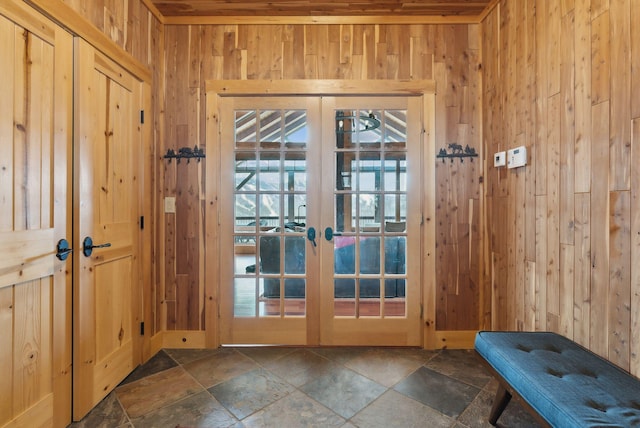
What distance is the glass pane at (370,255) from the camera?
2.54 metres

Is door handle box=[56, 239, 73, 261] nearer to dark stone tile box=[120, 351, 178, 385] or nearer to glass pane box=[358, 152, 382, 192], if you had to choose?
dark stone tile box=[120, 351, 178, 385]

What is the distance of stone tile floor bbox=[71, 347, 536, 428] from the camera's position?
1630 mm

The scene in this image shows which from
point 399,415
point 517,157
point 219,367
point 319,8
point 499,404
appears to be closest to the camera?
point 499,404

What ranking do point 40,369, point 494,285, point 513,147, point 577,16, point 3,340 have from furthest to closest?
point 494,285 < point 513,147 < point 577,16 < point 40,369 < point 3,340

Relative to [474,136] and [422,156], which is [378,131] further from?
[474,136]

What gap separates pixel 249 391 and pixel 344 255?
1.25m

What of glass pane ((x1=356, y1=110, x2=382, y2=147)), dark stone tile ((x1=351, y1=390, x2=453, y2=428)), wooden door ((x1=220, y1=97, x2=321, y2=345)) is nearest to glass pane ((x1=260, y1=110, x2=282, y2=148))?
wooden door ((x1=220, y1=97, x2=321, y2=345))

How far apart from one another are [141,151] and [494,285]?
10.0 ft

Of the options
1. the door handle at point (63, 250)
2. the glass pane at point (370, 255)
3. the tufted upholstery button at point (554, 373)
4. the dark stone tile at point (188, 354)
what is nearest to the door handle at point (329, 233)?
the glass pane at point (370, 255)

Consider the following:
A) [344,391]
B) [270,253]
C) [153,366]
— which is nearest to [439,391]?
[344,391]

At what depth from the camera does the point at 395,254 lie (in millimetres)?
2539

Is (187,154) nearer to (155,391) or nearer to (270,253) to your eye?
(270,253)

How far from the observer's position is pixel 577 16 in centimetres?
158

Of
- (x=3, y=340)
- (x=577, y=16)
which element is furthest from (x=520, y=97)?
(x=3, y=340)
